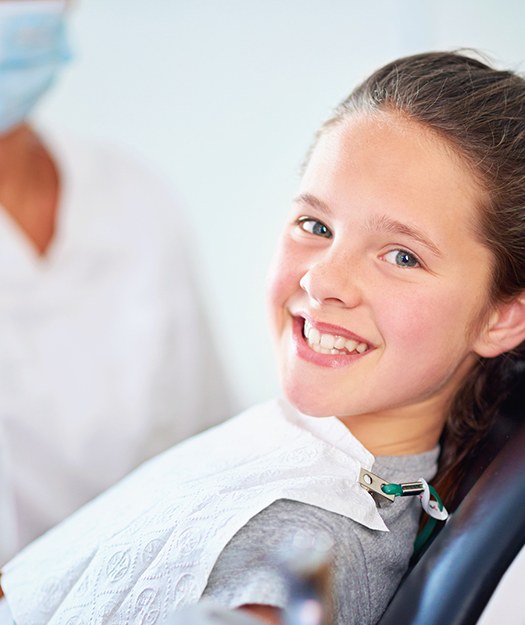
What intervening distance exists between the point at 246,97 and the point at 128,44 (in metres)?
0.42

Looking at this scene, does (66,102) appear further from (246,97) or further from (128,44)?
Result: (246,97)

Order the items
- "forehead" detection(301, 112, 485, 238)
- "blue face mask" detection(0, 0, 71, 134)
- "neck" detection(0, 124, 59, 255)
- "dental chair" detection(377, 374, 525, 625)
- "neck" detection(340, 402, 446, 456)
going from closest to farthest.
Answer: "dental chair" detection(377, 374, 525, 625) < "forehead" detection(301, 112, 485, 238) < "neck" detection(340, 402, 446, 456) < "blue face mask" detection(0, 0, 71, 134) < "neck" detection(0, 124, 59, 255)

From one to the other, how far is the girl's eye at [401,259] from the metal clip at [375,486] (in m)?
0.23

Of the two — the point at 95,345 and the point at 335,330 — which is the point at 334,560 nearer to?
the point at 335,330

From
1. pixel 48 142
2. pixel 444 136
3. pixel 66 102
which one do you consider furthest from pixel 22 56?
pixel 444 136

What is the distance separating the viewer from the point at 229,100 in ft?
7.73

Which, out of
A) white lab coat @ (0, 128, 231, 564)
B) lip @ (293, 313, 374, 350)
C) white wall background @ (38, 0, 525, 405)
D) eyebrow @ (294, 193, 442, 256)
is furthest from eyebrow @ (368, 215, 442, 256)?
white wall background @ (38, 0, 525, 405)

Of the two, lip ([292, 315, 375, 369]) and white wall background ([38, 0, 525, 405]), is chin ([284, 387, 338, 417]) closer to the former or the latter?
lip ([292, 315, 375, 369])

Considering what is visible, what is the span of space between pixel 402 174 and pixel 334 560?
1.32ft

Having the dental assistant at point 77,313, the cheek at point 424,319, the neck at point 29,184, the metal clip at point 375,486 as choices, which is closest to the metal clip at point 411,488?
the metal clip at point 375,486

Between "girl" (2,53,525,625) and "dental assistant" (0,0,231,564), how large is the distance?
712 mm

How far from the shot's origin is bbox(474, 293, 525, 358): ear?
1.00 metres

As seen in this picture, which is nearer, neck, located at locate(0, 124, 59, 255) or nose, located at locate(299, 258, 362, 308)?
nose, located at locate(299, 258, 362, 308)

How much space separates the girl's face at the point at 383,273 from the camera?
36.1 inches
